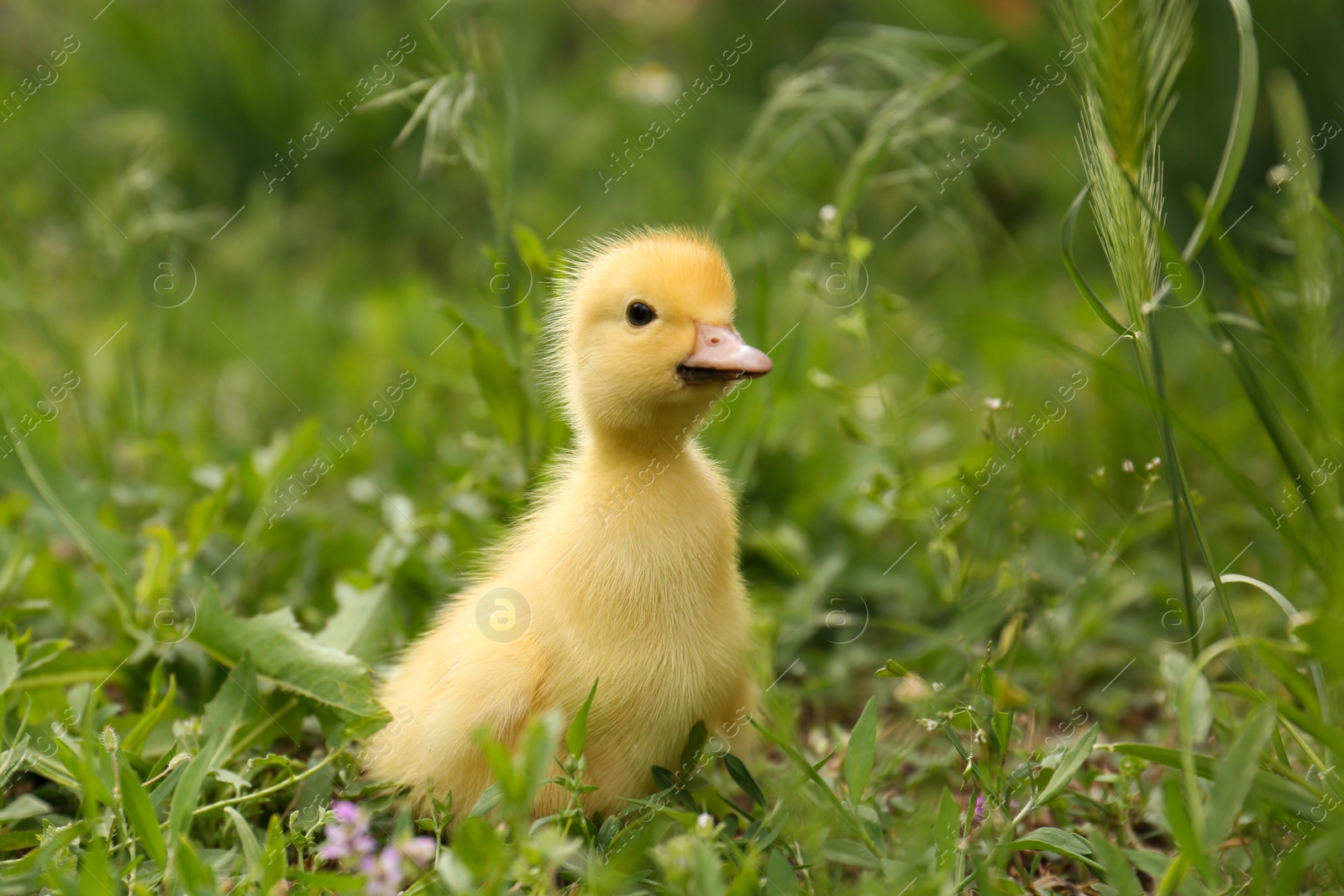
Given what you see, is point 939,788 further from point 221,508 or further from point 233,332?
point 233,332

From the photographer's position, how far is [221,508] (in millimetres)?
2625

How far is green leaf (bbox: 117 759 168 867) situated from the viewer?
5.71 ft

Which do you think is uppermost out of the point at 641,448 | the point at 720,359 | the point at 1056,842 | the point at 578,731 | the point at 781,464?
the point at 720,359

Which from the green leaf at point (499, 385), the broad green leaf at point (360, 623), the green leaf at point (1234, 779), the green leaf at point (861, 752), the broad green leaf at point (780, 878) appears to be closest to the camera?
the green leaf at point (1234, 779)

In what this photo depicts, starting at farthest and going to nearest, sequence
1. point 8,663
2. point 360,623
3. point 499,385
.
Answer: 1. point 499,385
2. point 360,623
3. point 8,663

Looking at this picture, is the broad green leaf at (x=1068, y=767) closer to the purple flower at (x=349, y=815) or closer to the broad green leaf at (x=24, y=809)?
the purple flower at (x=349, y=815)

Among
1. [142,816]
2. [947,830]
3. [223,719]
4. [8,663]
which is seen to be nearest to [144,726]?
[223,719]

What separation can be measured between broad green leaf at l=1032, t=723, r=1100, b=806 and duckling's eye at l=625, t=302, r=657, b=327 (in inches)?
39.4

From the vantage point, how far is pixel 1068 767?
5.87ft

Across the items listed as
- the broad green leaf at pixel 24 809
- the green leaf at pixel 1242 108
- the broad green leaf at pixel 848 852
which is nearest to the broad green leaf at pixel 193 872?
the broad green leaf at pixel 24 809

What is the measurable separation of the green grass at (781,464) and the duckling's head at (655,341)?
17.8 inches

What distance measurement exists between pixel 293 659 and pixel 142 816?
432mm

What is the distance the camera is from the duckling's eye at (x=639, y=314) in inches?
78.2

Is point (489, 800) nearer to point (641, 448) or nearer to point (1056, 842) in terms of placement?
point (641, 448)
